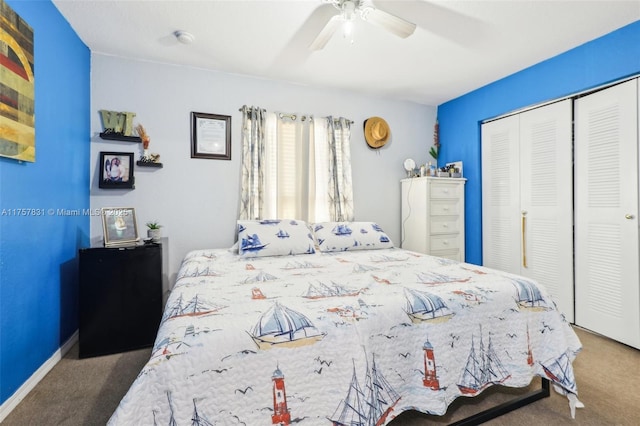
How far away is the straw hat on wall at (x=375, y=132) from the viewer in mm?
3625

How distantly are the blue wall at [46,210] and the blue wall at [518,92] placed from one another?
3931 millimetres

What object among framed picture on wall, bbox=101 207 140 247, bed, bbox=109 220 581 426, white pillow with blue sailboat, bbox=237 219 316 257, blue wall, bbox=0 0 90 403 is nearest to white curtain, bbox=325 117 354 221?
white pillow with blue sailboat, bbox=237 219 316 257

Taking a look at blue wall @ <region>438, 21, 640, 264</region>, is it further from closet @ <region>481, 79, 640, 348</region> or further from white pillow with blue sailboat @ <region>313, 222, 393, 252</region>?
white pillow with blue sailboat @ <region>313, 222, 393, 252</region>

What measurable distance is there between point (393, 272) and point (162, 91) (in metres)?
2.66

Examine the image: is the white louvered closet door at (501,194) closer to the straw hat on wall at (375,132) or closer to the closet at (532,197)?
the closet at (532,197)

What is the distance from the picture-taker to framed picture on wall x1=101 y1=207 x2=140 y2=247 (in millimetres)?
2334

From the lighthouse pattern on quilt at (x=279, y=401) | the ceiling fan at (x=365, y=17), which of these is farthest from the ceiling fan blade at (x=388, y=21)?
the lighthouse pattern on quilt at (x=279, y=401)

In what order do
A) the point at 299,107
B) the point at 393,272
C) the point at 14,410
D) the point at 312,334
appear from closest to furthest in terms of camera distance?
the point at 312,334, the point at 14,410, the point at 393,272, the point at 299,107

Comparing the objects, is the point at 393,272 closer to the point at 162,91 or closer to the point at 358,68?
the point at 358,68

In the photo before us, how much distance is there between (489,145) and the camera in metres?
3.44

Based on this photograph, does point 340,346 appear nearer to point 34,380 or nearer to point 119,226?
point 34,380

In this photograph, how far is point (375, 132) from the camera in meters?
3.64

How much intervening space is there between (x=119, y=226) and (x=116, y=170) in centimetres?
58

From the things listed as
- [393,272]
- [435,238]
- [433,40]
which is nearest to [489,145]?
[435,238]
